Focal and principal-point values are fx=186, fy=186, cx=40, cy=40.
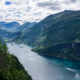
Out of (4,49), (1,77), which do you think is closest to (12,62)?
(4,49)

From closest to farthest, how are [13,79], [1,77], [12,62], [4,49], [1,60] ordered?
1. [1,77]
2. [13,79]
3. [1,60]
4. [12,62]
5. [4,49]

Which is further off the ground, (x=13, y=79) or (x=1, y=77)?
(x=1, y=77)

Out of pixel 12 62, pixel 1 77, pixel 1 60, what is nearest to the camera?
pixel 1 77

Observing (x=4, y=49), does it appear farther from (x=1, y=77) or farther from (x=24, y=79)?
(x=1, y=77)

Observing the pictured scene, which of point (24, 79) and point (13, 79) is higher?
point (13, 79)

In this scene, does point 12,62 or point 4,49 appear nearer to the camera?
point 12,62

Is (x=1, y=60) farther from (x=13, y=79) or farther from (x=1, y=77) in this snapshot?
(x=1, y=77)

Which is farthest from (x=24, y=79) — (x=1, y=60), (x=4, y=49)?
(x=4, y=49)

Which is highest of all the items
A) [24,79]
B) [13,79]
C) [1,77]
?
[1,77]

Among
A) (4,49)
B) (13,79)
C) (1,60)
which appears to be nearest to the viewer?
(13,79)
